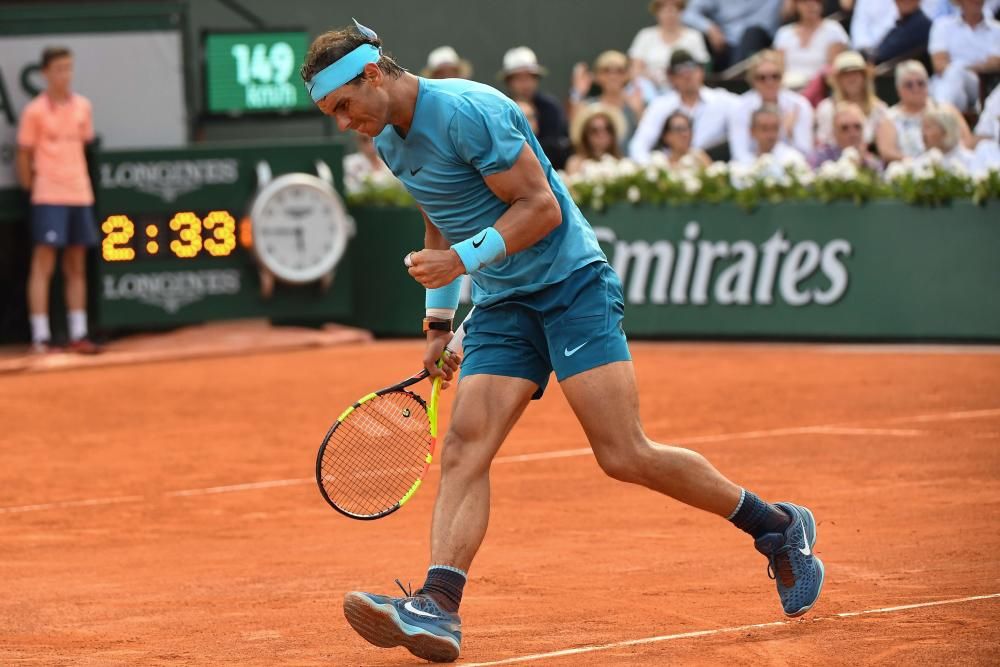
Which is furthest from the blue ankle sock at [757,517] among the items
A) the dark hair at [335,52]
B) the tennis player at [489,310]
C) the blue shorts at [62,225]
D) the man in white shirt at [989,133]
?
the blue shorts at [62,225]

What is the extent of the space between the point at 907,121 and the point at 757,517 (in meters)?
8.37

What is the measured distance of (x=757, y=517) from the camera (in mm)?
5293

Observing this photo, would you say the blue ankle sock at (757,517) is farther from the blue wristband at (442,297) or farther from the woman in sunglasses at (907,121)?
the woman in sunglasses at (907,121)

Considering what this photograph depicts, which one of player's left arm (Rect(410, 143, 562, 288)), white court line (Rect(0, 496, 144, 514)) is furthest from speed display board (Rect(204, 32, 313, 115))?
player's left arm (Rect(410, 143, 562, 288))

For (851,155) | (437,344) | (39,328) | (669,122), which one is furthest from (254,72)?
(437,344)

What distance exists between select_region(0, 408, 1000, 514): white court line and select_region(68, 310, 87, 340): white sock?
217 inches

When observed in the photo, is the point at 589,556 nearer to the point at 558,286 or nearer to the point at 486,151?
the point at 558,286

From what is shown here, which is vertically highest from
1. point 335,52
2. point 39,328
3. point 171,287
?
point 335,52

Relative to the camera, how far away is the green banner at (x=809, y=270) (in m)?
12.4

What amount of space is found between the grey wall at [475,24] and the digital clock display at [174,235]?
14.3ft

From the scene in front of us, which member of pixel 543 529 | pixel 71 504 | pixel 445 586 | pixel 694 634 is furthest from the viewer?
pixel 71 504

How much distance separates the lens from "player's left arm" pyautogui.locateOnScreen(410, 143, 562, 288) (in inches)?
190

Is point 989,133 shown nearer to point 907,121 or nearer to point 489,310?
point 907,121

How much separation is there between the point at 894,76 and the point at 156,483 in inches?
319
